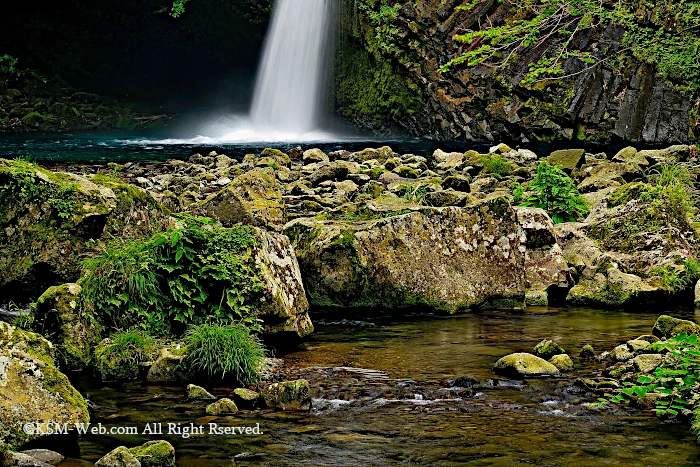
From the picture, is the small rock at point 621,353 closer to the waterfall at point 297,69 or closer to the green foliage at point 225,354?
the green foliage at point 225,354

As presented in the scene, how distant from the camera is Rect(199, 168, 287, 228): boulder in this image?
8.22 m

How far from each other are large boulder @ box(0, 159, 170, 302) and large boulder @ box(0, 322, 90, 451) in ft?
6.67

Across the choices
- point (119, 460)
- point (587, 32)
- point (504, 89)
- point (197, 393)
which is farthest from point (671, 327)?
point (504, 89)

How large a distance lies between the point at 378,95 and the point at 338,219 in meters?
23.0

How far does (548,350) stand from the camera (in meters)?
5.52

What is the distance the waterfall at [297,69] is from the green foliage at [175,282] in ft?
82.8

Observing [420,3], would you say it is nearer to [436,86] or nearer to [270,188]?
[436,86]

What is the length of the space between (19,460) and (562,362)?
3.49 metres

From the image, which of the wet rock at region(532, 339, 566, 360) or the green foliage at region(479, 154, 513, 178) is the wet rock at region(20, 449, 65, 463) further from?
the green foliage at region(479, 154, 513, 178)

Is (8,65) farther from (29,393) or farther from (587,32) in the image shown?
(29,393)

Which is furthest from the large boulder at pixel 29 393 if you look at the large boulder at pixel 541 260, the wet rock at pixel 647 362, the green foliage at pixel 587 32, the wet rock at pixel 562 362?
the green foliage at pixel 587 32

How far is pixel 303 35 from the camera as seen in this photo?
103 feet

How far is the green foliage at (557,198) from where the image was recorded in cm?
930

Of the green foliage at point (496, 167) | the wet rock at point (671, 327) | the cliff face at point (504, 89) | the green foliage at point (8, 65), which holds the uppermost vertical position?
the green foliage at point (8, 65)
